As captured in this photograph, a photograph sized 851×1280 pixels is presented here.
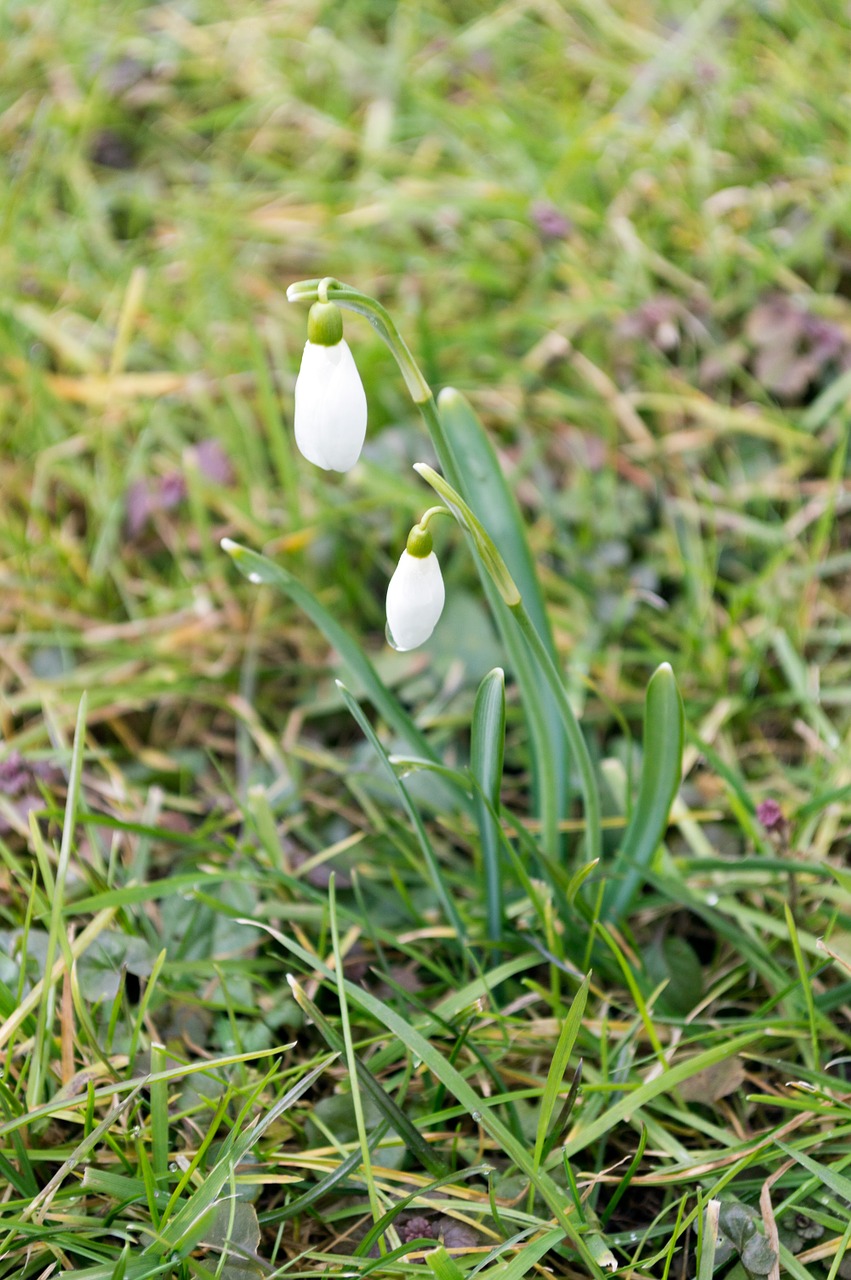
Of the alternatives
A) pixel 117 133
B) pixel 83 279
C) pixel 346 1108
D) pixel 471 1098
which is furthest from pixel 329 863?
pixel 117 133

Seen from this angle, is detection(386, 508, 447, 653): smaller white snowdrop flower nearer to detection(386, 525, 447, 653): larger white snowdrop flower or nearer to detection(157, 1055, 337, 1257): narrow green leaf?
detection(386, 525, 447, 653): larger white snowdrop flower

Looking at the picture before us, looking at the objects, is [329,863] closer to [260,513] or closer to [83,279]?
[260,513]

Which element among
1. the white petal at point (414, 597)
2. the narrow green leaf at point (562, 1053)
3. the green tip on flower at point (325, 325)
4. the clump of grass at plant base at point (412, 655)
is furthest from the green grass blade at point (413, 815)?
the green tip on flower at point (325, 325)

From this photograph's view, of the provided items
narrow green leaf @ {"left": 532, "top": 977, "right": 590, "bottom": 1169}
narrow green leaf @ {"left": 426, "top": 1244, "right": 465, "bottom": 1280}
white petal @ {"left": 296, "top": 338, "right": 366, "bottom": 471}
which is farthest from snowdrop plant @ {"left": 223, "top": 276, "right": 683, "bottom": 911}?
narrow green leaf @ {"left": 426, "top": 1244, "right": 465, "bottom": 1280}

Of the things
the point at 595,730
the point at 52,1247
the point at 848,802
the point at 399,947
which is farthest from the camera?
the point at 595,730

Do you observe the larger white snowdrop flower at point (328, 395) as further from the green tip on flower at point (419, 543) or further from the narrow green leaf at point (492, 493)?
the narrow green leaf at point (492, 493)

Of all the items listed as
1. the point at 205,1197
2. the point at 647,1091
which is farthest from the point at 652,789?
the point at 205,1197

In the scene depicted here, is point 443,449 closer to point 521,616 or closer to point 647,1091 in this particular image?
point 521,616
